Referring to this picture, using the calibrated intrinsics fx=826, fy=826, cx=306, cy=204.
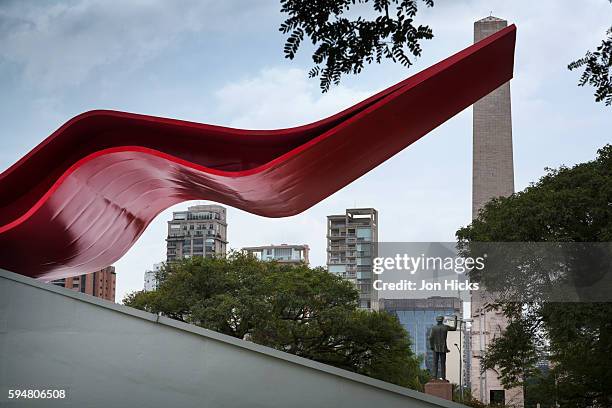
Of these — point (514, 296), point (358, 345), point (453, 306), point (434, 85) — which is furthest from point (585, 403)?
point (453, 306)

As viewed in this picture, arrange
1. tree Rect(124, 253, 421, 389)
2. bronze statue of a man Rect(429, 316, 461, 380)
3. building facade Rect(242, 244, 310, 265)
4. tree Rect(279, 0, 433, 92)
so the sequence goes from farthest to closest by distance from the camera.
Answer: building facade Rect(242, 244, 310, 265), tree Rect(124, 253, 421, 389), bronze statue of a man Rect(429, 316, 461, 380), tree Rect(279, 0, 433, 92)

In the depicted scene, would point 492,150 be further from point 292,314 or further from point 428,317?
point 428,317

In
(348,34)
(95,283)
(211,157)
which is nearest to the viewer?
(348,34)

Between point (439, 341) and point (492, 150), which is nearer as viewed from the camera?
point (439, 341)

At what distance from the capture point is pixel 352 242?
313ft

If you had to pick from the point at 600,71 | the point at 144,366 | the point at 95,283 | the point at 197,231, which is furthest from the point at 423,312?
the point at 600,71

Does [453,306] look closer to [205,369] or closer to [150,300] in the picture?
[150,300]

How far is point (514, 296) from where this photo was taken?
65.7 feet

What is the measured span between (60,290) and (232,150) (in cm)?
252

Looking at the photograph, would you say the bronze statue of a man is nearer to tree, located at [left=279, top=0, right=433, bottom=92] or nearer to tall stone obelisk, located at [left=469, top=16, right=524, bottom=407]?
tree, located at [left=279, top=0, right=433, bottom=92]

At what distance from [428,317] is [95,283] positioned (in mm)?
41127

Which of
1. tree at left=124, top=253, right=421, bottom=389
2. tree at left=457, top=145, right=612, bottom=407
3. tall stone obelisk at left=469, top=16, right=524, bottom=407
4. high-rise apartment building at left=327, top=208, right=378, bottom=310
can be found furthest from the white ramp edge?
high-rise apartment building at left=327, top=208, right=378, bottom=310

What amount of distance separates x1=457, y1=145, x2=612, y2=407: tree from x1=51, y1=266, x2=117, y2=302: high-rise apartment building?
82.0 m

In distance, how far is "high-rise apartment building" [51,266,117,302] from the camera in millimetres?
99850
